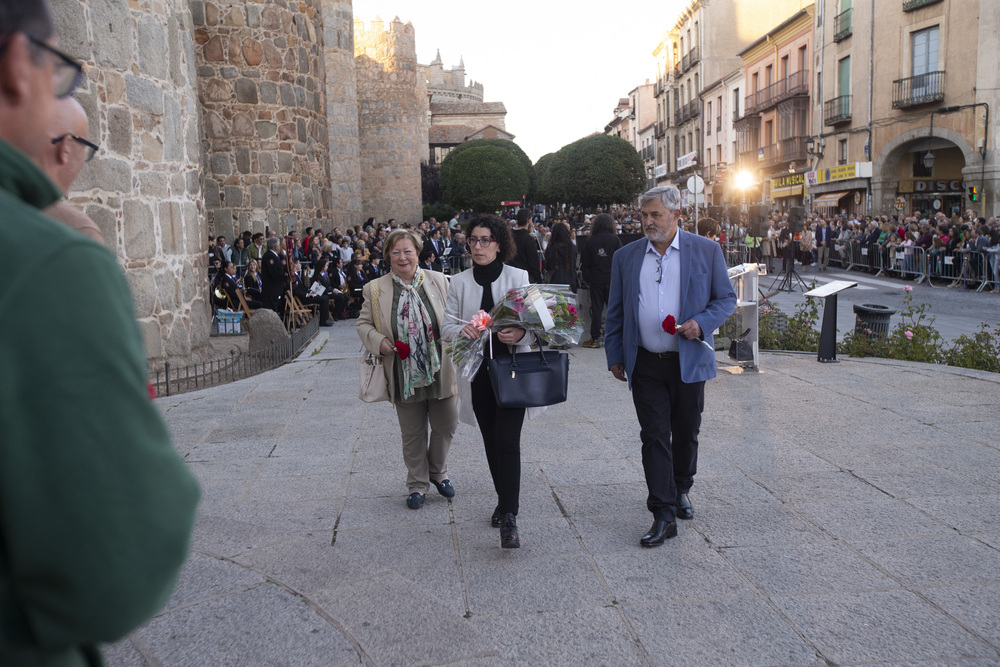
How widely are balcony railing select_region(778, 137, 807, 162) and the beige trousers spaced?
115ft

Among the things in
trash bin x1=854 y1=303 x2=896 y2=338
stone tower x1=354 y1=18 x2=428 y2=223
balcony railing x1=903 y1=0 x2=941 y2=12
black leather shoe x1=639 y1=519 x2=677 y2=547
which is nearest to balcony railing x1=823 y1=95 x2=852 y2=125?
balcony railing x1=903 y1=0 x2=941 y2=12

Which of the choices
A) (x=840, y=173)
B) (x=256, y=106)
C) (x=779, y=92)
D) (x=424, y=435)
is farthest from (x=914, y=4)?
(x=424, y=435)

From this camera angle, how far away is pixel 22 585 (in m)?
1.01

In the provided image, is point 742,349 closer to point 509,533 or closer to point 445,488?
point 445,488

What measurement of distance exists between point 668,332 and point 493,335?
904 millimetres

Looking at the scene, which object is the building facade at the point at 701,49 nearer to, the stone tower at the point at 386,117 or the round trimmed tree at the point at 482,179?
the round trimmed tree at the point at 482,179

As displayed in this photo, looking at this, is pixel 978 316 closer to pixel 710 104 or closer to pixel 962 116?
pixel 962 116

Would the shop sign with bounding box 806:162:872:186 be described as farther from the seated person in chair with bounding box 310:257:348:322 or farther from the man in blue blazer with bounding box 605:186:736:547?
the man in blue blazer with bounding box 605:186:736:547

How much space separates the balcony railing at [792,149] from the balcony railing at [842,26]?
4856 millimetres

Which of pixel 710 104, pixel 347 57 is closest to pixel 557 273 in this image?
pixel 347 57

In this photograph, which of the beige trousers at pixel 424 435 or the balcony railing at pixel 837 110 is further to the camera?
the balcony railing at pixel 837 110

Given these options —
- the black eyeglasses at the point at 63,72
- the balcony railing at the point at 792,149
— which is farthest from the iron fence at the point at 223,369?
the balcony railing at the point at 792,149

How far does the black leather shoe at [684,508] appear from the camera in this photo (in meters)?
4.57

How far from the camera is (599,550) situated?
414cm
